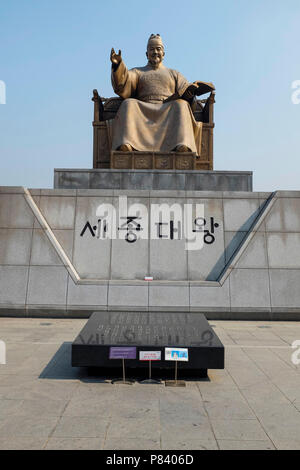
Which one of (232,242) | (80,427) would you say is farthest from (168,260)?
(80,427)

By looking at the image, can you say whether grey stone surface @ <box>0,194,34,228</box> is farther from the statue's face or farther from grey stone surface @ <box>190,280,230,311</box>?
the statue's face

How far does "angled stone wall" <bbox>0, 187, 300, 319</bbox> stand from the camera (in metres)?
9.55

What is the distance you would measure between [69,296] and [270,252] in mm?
5821

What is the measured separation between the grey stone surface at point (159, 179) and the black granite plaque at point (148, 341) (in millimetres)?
6366

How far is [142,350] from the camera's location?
477 centimetres

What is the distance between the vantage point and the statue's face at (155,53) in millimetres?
14578

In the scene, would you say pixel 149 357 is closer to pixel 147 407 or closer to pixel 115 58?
pixel 147 407

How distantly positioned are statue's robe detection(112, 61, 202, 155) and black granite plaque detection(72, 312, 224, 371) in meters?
8.12

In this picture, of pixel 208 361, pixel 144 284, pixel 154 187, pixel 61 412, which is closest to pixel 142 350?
pixel 208 361

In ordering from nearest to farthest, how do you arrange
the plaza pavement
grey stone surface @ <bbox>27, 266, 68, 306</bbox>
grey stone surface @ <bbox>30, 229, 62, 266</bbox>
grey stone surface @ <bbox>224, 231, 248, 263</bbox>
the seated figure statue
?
the plaza pavement, grey stone surface @ <bbox>27, 266, 68, 306</bbox>, grey stone surface @ <bbox>30, 229, 62, 266</bbox>, grey stone surface @ <bbox>224, 231, 248, 263</bbox>, the seated figure statue

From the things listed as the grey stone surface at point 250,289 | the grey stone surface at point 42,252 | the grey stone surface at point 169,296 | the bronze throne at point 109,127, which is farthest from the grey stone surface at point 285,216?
the grey stone surface at point 42,252

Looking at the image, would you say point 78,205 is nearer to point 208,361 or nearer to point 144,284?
point 144,284

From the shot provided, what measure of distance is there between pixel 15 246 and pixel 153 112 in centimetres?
704

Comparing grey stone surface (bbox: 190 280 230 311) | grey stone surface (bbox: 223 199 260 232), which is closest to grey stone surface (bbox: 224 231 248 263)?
grey stone surface (bbox: 223 199 260 232)
